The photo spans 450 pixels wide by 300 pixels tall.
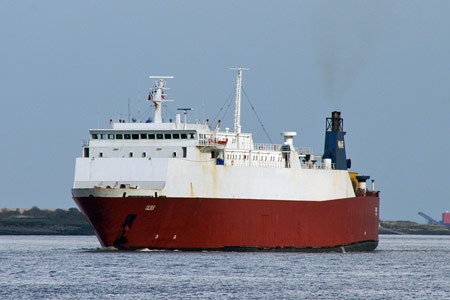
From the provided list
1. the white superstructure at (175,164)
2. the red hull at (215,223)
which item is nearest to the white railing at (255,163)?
the white superstructure at (175,164)

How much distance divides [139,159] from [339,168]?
1715cm

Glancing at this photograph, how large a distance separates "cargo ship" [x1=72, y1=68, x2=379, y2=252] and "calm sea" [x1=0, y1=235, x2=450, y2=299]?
1092 mm

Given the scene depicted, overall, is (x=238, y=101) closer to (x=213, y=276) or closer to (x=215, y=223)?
(x=215, y=223)

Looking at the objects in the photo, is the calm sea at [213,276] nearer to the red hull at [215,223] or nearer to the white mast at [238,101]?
the red hull at [215,223]

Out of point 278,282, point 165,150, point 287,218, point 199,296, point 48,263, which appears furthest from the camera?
point 287,218

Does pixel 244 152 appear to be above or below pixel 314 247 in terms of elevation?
above

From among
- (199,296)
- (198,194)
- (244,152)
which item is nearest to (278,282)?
(199,296)

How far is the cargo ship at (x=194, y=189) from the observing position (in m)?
48.7

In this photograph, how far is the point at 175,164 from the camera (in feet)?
162

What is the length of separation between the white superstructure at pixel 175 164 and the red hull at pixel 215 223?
1.75 ft

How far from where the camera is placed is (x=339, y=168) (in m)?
62.6

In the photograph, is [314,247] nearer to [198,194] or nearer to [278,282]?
[198,194]

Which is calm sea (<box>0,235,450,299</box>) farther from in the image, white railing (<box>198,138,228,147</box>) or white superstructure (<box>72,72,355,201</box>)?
white railing (<box>198,138,228,147</box>)

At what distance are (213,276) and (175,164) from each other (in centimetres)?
931
